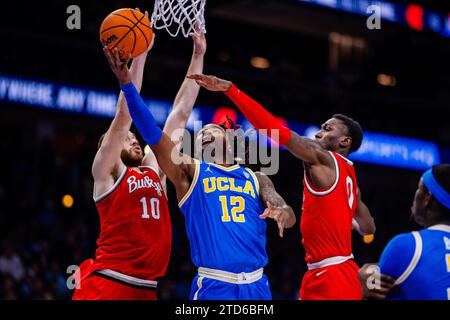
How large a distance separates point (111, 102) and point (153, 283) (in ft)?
24.0

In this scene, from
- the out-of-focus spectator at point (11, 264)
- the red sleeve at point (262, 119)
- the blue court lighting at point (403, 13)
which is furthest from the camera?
the blue court lighting at point (403, 13)

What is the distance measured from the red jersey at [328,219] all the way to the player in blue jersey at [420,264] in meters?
A: 1.40

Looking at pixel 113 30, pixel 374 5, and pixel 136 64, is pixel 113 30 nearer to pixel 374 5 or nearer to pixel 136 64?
pixel 136 64

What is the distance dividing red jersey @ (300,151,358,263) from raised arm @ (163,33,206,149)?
1141mm

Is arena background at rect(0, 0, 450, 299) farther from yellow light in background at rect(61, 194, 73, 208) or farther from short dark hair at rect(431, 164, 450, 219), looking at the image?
short dark hair at rect(431, 164, 450, 219)

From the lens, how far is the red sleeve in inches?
195

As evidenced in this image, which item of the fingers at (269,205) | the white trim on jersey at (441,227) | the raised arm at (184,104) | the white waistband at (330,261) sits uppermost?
the raised arm at (184,104)

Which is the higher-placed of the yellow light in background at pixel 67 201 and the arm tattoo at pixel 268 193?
the yellow light in background at pixel 67 201

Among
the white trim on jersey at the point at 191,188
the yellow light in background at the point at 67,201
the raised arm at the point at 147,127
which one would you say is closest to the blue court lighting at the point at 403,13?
the yellow light in background at the point at 67,201

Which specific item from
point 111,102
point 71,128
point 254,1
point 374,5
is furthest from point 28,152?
point 374,5

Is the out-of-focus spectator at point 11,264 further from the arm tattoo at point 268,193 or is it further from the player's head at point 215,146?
the arm tattoo at point 268,193

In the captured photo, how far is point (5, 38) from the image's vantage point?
11.7 m

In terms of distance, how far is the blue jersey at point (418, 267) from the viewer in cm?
361
